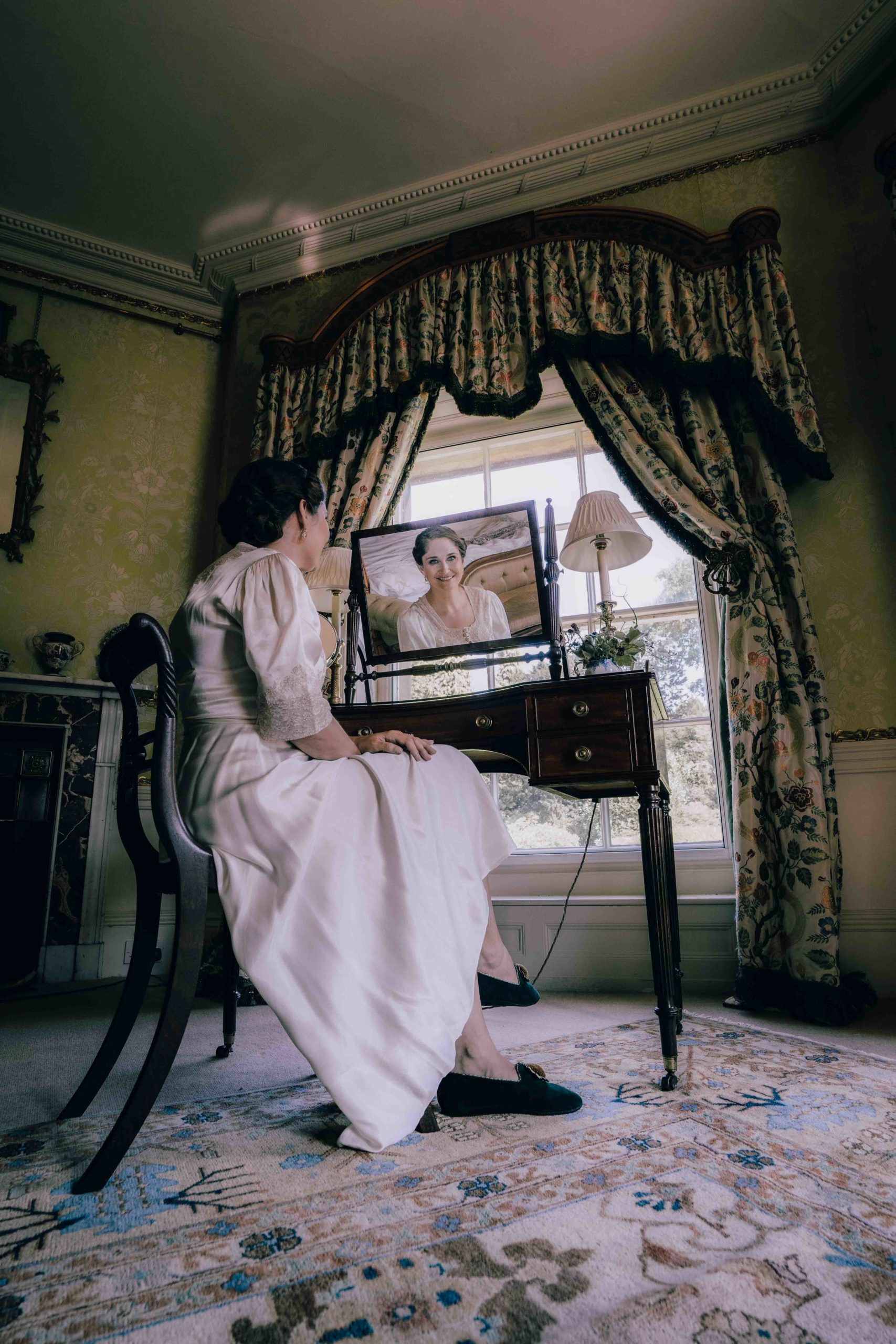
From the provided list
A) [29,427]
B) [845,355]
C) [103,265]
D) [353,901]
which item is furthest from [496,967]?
[103,265]

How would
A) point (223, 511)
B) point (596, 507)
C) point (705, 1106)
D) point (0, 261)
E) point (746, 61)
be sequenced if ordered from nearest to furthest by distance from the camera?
1. point (705, 1106)
2. point (223, 511)
3. point (596, 507)
4. point (746, 61)
5. point (0, 261)

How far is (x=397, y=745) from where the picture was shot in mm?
1713

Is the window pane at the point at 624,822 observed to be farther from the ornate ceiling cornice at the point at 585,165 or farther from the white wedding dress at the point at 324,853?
the ornate ceiling cornice at the point at 585,165

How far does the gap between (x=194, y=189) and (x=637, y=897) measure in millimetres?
3986

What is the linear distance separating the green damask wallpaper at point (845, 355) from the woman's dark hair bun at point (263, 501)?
210cm

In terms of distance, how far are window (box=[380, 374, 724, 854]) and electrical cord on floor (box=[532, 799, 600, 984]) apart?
9cm

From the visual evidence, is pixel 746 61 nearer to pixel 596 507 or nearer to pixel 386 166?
pixel 386 166

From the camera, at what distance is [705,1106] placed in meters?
1.49

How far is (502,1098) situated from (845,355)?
10.0ft

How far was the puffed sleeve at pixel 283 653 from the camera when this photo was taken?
1509 millimetres

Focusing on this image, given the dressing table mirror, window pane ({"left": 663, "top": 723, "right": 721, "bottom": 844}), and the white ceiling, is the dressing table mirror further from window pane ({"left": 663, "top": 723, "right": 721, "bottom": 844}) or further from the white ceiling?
the white ceiling

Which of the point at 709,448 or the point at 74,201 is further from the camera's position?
the point at 74,201

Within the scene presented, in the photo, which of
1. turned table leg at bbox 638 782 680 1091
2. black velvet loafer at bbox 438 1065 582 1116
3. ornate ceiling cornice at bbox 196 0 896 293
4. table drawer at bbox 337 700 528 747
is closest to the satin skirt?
black velvet loafer at bbox 438 1065 582 1116

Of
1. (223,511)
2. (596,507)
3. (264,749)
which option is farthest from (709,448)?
(264,749)
